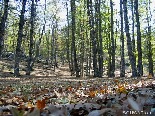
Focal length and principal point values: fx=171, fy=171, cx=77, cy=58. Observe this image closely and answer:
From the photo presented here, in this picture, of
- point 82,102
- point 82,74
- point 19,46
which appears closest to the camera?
point 82,102

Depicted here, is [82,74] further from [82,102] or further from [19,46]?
[82,102]

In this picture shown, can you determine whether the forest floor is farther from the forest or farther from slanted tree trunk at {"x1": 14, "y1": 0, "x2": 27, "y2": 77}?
slanted tree trunk at {"x1": 14, "y1": 0, "x2": 27, "y2": 77}

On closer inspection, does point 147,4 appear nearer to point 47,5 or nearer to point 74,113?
point 47,5

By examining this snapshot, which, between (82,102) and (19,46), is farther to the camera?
(19,46)

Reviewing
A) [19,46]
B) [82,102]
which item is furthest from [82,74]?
[82,102]

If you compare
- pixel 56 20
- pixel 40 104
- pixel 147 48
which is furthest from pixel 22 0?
pixel 147 48

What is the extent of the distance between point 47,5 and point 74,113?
30561mm

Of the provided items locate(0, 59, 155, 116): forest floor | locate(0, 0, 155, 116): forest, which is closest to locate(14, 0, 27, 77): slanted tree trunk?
locate(0, 0, 155, 116): forest

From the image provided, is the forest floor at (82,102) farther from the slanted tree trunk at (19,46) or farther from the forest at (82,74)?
the slanted tree trunk at (19,46)

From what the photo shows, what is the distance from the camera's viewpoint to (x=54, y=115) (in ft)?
4.95

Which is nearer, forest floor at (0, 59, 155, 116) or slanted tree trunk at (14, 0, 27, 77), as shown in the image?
forest floor at (0, 59, 155, 116)

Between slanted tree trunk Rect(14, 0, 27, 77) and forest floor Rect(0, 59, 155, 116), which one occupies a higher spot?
slanted tree trunk Rect(14, 0, 27, 77)

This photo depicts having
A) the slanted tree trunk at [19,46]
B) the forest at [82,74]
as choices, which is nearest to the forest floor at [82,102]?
the forest at [82,74]

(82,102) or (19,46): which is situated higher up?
(19,46)
